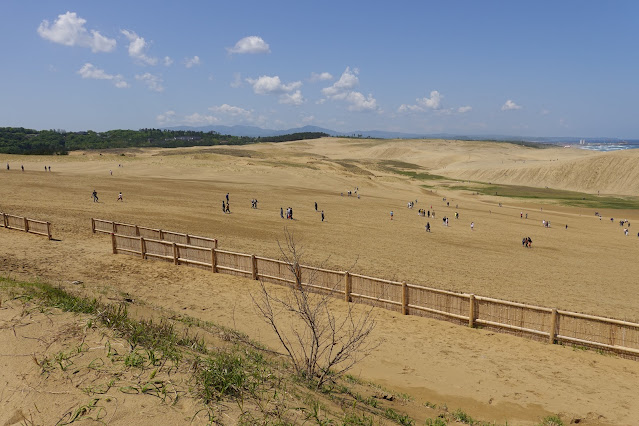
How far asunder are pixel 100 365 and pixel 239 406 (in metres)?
2.15

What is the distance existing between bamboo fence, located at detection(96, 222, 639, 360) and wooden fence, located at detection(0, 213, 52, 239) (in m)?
8.45

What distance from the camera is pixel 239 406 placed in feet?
17.6

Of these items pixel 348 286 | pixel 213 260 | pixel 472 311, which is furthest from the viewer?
pixel 213 260

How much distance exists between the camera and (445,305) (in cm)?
1280

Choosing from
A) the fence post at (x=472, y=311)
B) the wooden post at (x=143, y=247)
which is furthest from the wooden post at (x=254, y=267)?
the fence post at (x=472, y=311)

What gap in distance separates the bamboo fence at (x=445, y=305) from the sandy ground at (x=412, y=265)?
1.29ft

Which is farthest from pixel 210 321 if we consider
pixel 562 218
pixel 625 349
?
pixel 562 218

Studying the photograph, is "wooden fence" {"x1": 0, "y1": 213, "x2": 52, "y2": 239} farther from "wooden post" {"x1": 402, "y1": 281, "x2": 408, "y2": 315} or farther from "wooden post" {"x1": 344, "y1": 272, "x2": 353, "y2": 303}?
"wooden post" {"x1": 402, "y1": 281, "x2": 408, "y2": 315}

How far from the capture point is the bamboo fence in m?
10.7

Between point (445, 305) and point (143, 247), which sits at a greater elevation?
point (143, 247)

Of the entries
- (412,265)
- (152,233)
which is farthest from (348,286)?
(152,233)

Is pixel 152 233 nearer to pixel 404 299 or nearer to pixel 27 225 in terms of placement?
pixel 27 225

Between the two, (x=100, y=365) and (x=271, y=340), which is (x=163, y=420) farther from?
(x=271, y=340)

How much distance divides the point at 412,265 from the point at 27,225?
20522 millimetres
